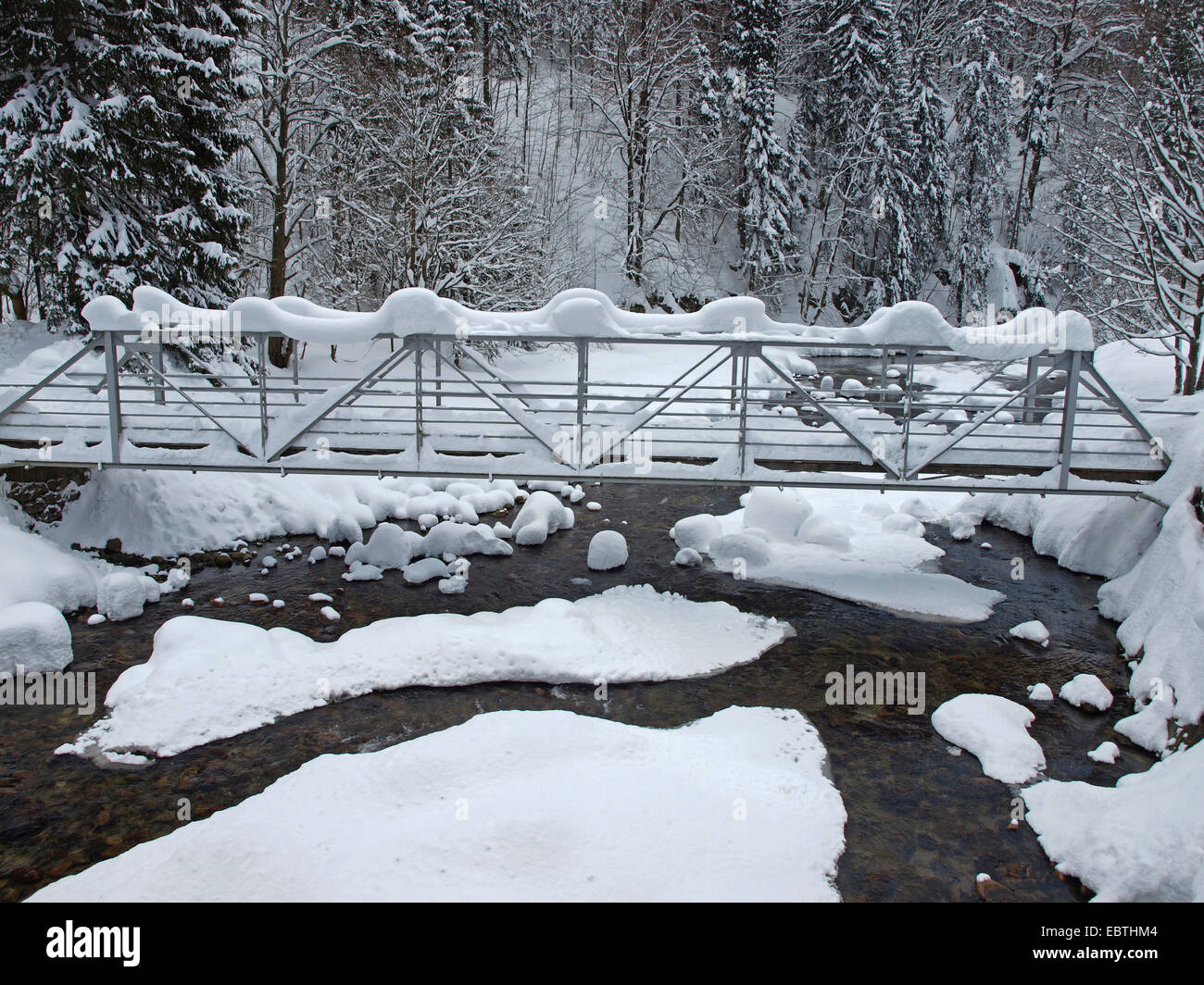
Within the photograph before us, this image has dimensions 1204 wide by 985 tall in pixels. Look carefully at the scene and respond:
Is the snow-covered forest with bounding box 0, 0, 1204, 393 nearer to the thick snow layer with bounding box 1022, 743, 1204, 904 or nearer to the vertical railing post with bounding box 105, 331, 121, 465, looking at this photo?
the vertical railing post with bounding box 105, 331, 121, 465

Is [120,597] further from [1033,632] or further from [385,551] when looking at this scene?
[1033,632]

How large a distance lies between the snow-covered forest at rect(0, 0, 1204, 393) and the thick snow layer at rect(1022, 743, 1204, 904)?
925 cm

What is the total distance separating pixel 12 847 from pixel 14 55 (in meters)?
14.2

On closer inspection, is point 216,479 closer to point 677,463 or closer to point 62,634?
point 62,634

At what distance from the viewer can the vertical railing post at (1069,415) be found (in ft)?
30.6

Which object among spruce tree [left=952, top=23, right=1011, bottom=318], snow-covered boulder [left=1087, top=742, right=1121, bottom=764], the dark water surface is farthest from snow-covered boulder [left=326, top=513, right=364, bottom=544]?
spruce tree [left=952, top=23, right=1011, bottom=318]

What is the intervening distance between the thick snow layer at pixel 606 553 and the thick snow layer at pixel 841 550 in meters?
1.22

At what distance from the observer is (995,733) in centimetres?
753

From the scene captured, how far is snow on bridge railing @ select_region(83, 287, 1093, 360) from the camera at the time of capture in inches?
364

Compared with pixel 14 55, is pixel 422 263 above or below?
below

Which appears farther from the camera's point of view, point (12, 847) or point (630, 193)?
point (630, 193)

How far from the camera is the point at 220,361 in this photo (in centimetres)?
1752

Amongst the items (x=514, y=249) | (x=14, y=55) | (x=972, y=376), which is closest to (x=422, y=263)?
(x=514, y=249)
